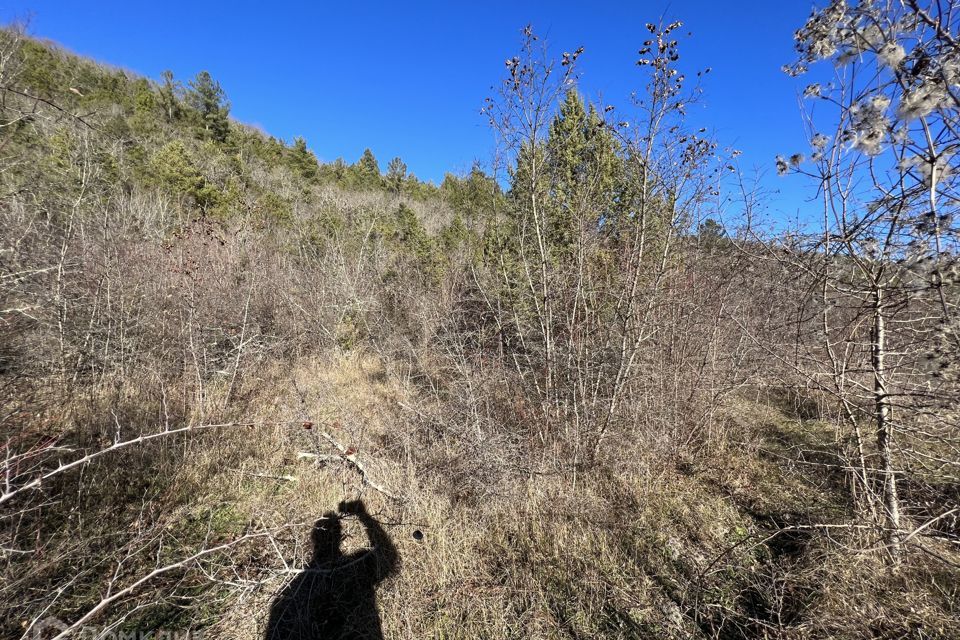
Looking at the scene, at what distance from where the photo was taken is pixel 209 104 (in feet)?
72.9

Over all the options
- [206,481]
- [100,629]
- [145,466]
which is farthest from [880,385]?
[145,466]

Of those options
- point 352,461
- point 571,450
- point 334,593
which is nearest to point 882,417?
point 571,450

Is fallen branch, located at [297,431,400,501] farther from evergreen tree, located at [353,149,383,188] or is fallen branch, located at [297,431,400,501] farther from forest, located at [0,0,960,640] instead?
evergreen tree, located at [353,149,383,188]

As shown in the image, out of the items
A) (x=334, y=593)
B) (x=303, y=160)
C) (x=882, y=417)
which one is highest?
(x=303, y=160)

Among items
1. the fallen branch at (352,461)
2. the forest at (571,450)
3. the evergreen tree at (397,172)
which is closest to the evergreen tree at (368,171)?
the evergreen tree at (397,172)

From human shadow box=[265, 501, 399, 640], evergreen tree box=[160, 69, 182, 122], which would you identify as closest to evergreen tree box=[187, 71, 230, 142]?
evergreen tree box=[160, 69, 182, 122]

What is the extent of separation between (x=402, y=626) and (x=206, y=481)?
2493mm

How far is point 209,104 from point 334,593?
Answer: 30.5m

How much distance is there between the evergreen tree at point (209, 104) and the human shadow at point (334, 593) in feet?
91.5

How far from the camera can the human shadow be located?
7.42 feet

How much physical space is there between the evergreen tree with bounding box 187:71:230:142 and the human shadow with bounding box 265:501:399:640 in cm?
2788

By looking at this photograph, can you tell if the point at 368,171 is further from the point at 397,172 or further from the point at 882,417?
the point at 882,417

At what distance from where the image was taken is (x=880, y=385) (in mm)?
2355

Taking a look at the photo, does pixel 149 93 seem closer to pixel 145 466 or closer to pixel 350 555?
pixel 145 466
